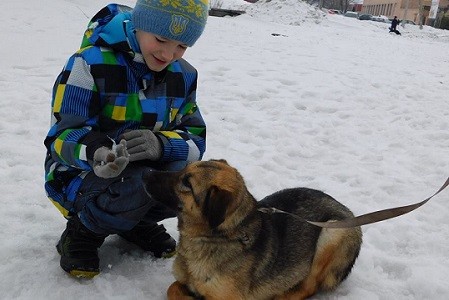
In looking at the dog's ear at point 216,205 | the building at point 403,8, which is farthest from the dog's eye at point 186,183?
the building at point 403,8

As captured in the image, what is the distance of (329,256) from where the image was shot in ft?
Result: 9.42

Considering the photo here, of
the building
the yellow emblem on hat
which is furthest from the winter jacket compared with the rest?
the building

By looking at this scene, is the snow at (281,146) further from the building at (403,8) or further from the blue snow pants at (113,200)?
the building at (403,8)

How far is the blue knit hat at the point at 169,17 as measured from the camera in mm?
2531

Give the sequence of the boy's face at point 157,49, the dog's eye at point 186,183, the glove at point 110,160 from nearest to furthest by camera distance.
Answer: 1. the glove at point 110,160
2. the dog's eye at point 186,183
3. the boy's face at point 157,49

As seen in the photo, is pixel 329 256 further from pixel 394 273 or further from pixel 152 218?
pixel 152 218

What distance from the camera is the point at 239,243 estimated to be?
8.43 ft

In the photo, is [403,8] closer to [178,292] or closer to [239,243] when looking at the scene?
[239,243]

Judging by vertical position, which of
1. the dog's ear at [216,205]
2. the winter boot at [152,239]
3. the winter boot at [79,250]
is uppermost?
the dog's ear at [216,205]

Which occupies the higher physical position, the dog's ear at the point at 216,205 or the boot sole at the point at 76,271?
the dog's ear at the point at 216,205

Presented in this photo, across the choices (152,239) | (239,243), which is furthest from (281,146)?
(239,243)

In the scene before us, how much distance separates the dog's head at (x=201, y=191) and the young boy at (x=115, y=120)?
20cm

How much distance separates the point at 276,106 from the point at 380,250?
3795 mm

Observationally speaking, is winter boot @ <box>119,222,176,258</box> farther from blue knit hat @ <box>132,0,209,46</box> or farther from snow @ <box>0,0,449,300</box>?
blue knit hat @ <box>132,0,209,46</box>
